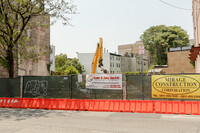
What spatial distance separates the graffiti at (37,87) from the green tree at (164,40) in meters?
53.4

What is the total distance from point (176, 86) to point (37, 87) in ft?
32.4

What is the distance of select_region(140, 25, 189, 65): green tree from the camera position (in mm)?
61922

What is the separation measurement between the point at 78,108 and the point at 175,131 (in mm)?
6612

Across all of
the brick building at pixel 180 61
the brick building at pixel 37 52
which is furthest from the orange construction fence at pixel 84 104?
the brick building at pixel 180 61

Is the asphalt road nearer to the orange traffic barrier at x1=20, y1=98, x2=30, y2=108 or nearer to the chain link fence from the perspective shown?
the chain link fence

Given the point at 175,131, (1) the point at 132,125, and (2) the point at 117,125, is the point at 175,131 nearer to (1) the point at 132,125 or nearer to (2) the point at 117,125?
(1) the point at 132,125

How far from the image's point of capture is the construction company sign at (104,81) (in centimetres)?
1319

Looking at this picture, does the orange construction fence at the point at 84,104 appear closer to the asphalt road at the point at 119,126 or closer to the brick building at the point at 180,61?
the asphalt road at the point at 119,126

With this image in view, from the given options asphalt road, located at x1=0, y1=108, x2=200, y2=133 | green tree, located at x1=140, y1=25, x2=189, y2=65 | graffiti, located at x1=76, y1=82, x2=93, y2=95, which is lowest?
asphalt road, located at x1=0, y1=108, x2=200, y2=133

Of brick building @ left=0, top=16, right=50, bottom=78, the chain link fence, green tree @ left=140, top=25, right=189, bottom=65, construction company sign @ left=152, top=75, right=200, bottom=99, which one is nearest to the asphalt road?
construction company sign @ left=152, top=75, right=200, bottom=99

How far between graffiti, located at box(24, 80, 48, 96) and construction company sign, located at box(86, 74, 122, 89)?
351 cm

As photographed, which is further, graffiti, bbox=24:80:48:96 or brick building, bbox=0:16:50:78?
brick building, bbox=0:16:50:78

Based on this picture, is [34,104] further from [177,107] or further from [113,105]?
[177,107]

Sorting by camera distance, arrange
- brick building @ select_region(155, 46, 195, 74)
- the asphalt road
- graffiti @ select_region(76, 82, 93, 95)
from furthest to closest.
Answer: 1. brick building @ select_region(155, 46, 195, 74)
2. graffiti @ select_region(76, 82, 93, 95)
3. the asphalt road
